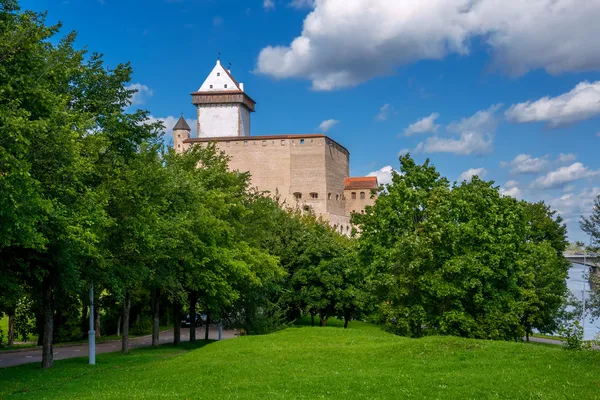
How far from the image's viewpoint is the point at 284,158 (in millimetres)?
103062

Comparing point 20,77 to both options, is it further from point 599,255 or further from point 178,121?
point 178,121

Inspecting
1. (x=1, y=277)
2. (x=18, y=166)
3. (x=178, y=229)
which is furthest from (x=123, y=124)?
(x=18, y=166)

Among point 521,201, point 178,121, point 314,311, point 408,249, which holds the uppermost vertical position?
point 178,121

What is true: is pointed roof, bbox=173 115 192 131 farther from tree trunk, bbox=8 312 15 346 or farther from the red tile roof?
tree trunk, bbox=8 312 15 346

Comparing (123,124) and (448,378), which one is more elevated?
(123,124)

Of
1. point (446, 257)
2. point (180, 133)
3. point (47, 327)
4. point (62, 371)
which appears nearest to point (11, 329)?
point (47, 327)

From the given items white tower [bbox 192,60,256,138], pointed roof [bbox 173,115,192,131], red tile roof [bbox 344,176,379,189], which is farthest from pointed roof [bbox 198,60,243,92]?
red tile roof [bbox 344,176,379,189]

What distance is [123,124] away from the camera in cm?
2214

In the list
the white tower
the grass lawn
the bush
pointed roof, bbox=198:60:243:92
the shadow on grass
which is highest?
pointed roof, bbox=198:60:243:92

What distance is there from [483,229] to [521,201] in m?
8.53

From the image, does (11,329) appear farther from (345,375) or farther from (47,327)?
(345,375)

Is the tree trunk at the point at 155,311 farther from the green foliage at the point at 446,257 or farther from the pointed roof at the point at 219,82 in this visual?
the pointed roof at the point at 219,82

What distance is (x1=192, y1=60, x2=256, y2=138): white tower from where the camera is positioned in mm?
109062

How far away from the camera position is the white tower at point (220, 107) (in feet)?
358
